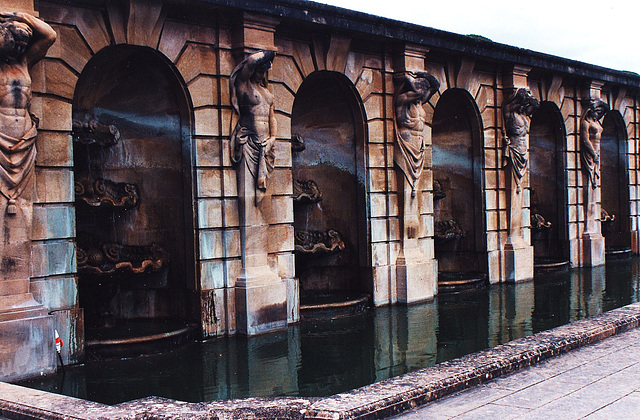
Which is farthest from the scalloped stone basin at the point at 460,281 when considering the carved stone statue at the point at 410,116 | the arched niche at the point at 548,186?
the arched niche at the point at 548,186

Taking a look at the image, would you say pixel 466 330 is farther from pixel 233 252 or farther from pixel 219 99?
pixel 219 99

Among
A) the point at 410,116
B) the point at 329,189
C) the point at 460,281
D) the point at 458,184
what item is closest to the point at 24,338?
the point at 329,189

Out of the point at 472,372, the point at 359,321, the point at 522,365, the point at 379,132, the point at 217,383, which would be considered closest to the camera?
the point at 472,372

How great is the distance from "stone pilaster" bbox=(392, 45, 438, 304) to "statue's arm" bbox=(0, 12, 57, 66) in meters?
7.45

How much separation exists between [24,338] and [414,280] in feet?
25.9

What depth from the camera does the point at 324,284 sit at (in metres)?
15.2

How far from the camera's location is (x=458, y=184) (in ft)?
58.6

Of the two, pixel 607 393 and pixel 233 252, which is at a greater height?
pixel 233 252

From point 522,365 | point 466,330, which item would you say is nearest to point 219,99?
point 466,330

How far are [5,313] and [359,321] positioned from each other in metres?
6.00

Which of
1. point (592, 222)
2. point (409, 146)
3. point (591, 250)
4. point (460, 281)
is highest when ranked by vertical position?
point (409, 146)

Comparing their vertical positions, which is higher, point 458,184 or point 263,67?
point 263,67

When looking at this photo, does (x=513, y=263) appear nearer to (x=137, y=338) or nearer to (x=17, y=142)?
(x=137, y=338)

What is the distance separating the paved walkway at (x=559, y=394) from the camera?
598 cm
